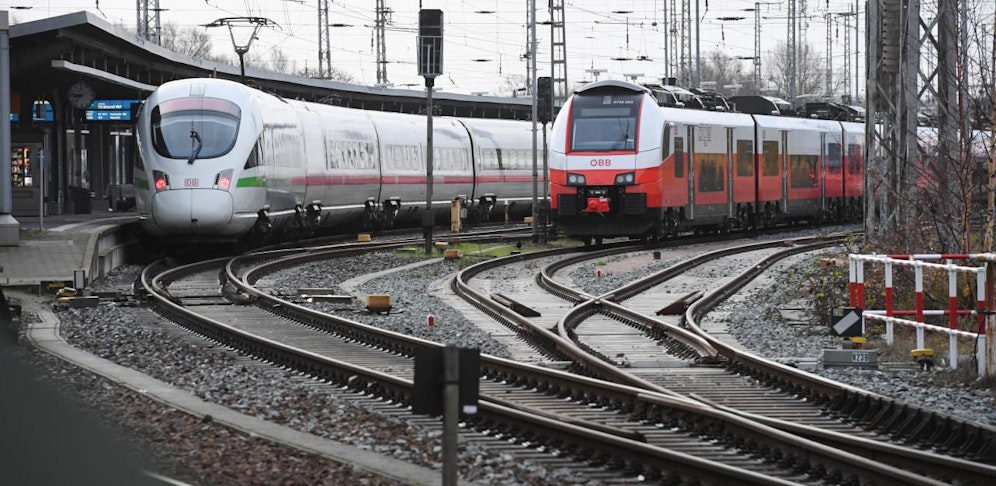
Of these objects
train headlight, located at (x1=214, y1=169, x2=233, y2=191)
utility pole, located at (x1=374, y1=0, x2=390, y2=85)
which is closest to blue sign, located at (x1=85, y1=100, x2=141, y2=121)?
train headlight, located at (x1=214, y1=169, x2=233, y2=191)

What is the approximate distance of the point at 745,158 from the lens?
34.7 metres

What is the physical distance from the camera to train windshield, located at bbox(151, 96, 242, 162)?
82.9ft

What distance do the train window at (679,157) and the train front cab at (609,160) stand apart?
103 centimetres

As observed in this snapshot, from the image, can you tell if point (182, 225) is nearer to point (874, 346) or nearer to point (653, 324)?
point (653, 324)

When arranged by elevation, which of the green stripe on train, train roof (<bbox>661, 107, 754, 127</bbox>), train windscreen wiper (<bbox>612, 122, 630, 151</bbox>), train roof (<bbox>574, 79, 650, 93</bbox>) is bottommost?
the green stripe on train

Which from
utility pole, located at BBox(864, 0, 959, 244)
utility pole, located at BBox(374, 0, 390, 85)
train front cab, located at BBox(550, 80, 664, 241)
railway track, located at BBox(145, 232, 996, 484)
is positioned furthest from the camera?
utility pole, located at BBox(374, 0, 390, 85)

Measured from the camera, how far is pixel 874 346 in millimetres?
14188

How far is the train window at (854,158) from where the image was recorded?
43844mm

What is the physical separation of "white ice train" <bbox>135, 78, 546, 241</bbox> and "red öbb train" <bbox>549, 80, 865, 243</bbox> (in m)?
4.94

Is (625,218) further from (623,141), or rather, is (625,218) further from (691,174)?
(691,174)

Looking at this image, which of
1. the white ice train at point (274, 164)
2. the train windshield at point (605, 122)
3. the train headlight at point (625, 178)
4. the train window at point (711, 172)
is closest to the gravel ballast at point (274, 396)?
the white ice train at point (274, 164)

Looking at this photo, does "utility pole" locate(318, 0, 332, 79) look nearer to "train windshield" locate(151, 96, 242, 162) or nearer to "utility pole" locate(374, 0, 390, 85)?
"utility pole" locate(374, 0, 390, 85)

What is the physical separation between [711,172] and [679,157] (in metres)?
2.40

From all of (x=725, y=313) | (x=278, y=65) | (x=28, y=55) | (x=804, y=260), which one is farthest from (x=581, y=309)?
(x=278, y=65)
